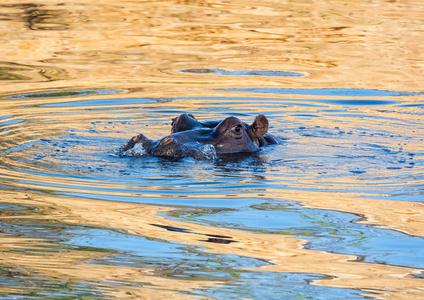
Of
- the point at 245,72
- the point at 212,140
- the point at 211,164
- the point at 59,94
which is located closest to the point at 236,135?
the point at 212,140

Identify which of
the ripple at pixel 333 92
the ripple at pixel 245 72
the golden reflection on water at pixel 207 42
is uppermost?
the golden reflection on water at pixel 207 42

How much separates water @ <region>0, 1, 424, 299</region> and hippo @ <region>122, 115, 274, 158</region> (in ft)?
0.45

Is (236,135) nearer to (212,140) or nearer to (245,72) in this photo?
(212,140)

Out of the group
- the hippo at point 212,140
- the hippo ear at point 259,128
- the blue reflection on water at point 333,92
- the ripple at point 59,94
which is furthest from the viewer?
the blue reflection on water at point 333,92

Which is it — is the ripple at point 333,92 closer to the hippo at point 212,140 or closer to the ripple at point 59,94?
the ripple at point 59,94

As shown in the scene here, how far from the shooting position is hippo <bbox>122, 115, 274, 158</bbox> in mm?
8156

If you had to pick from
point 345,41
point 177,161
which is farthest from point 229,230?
point 345,41

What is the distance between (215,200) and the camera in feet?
21.9

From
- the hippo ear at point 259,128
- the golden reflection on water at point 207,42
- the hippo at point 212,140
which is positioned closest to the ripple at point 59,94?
the golden reflection on water at point 207,42

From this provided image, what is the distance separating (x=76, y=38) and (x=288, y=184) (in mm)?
10243

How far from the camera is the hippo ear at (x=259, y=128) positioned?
8836 mm

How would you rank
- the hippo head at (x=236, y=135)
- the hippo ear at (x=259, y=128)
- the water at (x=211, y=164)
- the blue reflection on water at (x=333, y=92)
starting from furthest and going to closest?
the blue reflection on water at (x=333, y=92)
the hippo ear at (x=259, y=128)
the hippo head at (x=236, y=135)
the water at (x=211, y=164)

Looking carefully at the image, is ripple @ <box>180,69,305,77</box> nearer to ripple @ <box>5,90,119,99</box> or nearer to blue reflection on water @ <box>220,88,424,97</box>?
blue reflection on water @ <box>220,88,424,97</box>

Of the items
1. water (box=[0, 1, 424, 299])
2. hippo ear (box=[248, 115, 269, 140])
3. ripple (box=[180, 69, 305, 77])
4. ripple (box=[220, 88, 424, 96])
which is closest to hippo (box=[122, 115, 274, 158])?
hippo ear (box=[248, 115, 269, 140])
